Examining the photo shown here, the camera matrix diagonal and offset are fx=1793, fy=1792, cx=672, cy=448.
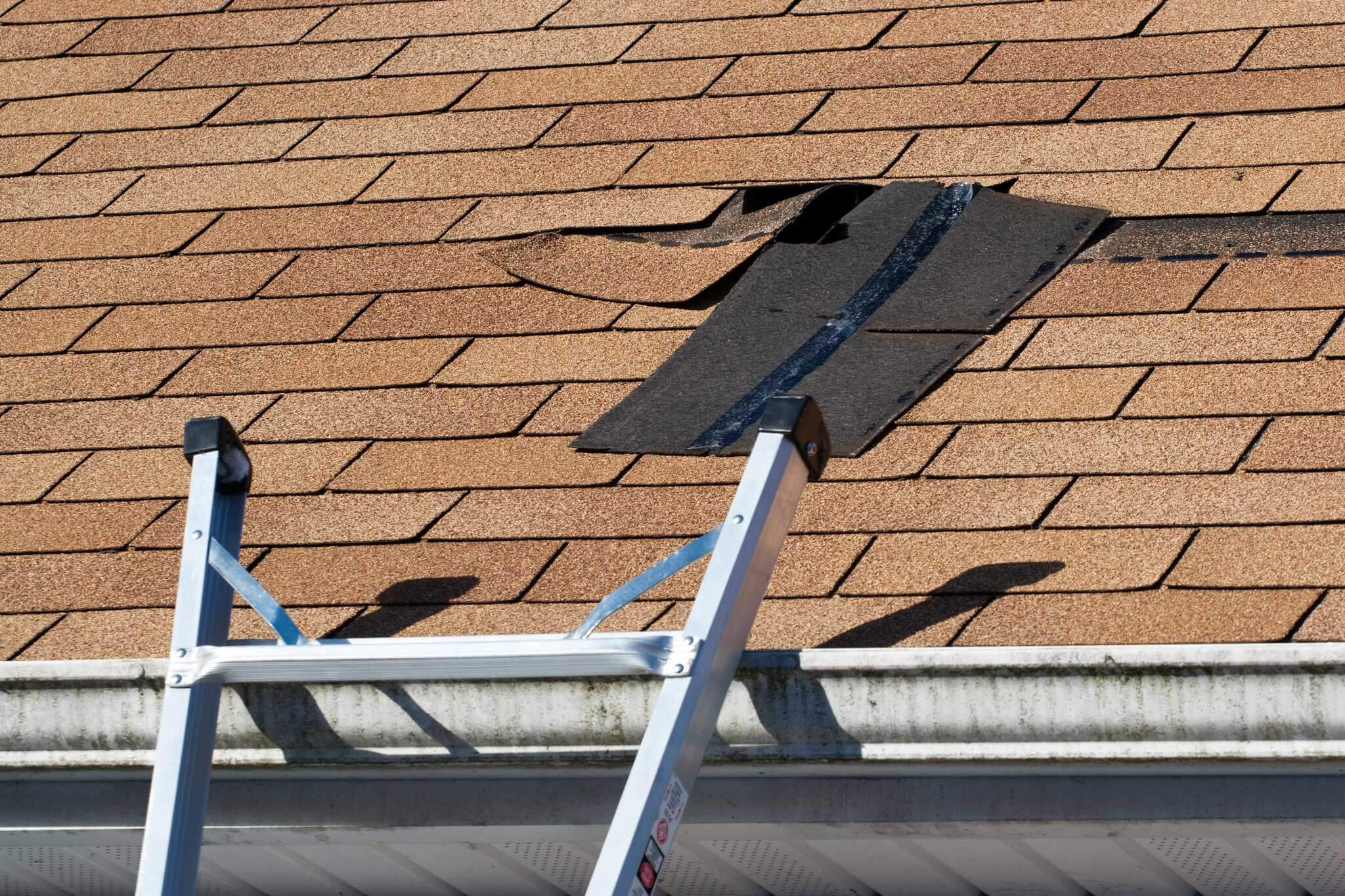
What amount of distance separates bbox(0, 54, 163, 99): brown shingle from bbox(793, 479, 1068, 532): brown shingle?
2553 millimetres

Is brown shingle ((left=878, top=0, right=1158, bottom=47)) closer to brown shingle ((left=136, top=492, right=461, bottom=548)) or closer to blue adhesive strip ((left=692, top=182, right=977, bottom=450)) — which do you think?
blue adhesive strip ((left=692, top=182, right=977, bottom=450))

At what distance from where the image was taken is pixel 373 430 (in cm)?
328

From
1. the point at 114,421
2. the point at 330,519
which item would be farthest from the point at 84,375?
the point at 330,519

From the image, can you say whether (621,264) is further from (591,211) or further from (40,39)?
(40,39)

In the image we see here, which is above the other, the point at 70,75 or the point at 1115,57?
the point at 70,75

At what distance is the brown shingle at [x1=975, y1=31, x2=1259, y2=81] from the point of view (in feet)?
12.8

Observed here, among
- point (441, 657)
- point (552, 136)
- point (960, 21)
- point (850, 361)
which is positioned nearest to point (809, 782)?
point (441, 657)

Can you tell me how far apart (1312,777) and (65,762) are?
1709 mm

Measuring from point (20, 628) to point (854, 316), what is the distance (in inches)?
62.3

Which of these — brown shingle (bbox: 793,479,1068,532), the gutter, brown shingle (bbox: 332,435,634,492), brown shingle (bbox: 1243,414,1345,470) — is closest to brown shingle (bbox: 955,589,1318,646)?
the gutter

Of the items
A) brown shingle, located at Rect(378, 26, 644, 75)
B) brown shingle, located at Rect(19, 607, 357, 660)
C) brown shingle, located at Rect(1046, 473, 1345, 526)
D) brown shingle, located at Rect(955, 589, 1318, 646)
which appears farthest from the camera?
brown shingle, located at Rect(378, 26, 644, 75)

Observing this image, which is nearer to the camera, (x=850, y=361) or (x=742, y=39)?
(x=850, y=361)

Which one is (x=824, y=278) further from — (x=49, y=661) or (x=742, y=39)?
(x=49, y=661)

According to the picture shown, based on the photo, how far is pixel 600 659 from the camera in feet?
7.27
